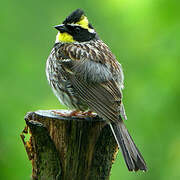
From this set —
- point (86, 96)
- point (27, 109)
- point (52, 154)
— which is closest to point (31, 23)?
point (27, 109)

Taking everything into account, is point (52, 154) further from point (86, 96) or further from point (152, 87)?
point (152, 87)

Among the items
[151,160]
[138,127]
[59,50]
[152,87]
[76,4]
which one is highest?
[76,4]

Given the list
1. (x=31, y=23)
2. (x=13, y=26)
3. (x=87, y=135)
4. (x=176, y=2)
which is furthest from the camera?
(x=31, y=23)

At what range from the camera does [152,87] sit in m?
8.11

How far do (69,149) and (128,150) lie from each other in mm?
652

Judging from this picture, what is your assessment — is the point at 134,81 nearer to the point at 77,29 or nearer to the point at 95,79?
the point at 77,29

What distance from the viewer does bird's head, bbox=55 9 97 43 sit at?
7461mm

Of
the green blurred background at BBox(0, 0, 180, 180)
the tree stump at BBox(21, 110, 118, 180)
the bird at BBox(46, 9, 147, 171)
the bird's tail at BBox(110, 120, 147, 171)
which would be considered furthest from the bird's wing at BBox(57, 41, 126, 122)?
the green blurred background at BBox(0, 0, 180, 180)

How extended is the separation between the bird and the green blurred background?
101 cm

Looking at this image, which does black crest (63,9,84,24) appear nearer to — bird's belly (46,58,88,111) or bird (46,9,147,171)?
bird (46,9,147,171)

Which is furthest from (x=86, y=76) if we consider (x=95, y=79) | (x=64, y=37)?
(x=64, y=37)

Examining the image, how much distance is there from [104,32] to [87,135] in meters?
4.31

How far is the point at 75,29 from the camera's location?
24.9 ft

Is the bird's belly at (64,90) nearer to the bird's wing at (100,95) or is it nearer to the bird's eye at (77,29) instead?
the bird's wing at (100,95)
